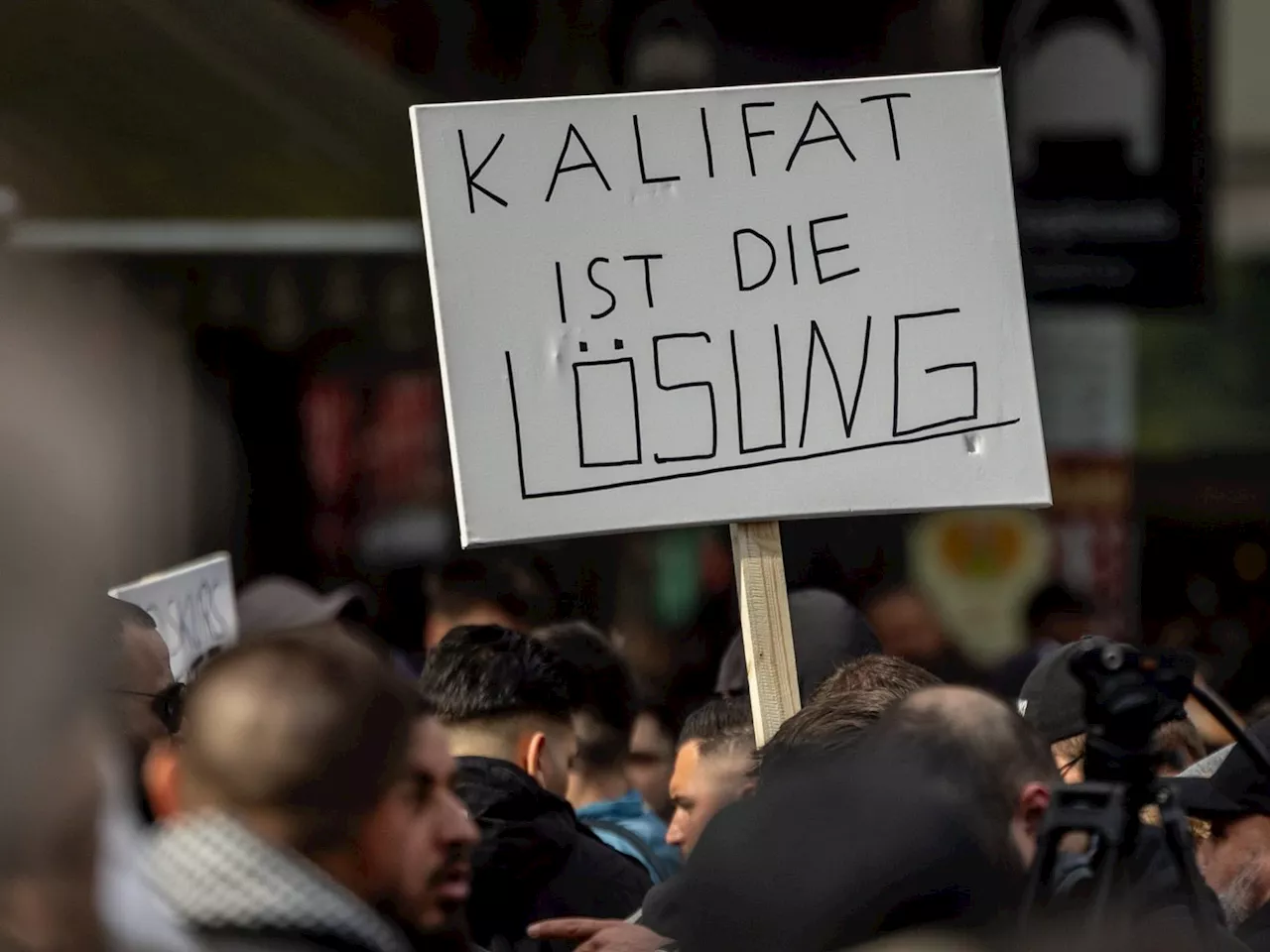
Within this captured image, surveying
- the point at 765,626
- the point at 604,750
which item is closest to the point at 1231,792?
the point at 765,626

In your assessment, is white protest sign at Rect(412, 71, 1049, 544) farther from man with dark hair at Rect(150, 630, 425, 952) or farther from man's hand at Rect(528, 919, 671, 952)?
man with dark hair at Rect(150, 630, 425, 952)

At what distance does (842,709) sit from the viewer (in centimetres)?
245

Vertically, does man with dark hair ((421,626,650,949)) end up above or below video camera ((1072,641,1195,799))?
below

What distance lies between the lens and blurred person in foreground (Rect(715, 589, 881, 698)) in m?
3.54

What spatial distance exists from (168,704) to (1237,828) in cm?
156

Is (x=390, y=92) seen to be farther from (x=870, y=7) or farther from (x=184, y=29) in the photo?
(x=870, y=7)

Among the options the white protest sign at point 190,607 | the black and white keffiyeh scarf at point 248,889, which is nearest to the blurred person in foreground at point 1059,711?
the black and white keffiyeh scarf at point 248,889

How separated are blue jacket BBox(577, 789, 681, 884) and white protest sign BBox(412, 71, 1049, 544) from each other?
0.87 m

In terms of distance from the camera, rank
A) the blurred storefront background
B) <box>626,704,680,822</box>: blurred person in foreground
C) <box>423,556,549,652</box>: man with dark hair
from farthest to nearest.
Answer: the blurred storefront background → <box>423,556,549,652</box>: man with dark hair → <box>626,704,680,822</box>: blurred person in foreground

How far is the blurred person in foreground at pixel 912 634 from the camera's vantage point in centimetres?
684

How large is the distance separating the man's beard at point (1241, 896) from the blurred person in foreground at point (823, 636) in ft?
2.59

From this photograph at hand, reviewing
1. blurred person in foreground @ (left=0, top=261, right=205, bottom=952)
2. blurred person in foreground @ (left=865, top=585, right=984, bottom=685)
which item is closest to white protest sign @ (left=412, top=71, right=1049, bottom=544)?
blurred person in foreground @ (left=0, top=261, right=205, bottom=952)

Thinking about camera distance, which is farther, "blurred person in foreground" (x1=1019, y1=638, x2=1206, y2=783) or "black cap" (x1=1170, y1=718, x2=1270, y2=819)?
"blurred person in foreground" (x1=1019, y1=638, x2=1206, y2=783)

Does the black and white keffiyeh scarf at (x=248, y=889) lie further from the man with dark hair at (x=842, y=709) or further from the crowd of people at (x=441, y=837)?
the man with dark hair at (x=842, y=709)
